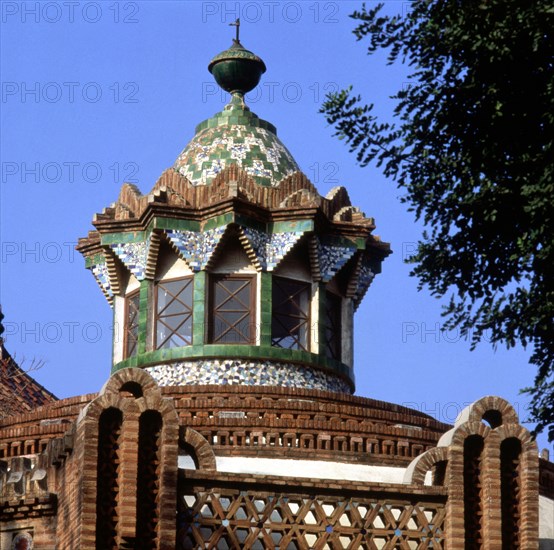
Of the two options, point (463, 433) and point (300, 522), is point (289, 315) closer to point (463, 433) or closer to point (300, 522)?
point (463, 433)

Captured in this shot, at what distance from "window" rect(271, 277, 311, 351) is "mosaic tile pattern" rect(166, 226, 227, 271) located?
101cm

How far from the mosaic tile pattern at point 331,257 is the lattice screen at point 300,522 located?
7073mm

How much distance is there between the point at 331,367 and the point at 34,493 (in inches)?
288

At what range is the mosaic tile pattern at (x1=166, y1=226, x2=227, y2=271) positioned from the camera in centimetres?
2633

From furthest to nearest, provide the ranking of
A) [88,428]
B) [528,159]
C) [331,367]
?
[331,367] → [88,428] → [528,159]

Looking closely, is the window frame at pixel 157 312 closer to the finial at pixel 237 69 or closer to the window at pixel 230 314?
the window at pixel 230 314

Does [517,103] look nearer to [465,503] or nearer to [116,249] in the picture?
[465,503]

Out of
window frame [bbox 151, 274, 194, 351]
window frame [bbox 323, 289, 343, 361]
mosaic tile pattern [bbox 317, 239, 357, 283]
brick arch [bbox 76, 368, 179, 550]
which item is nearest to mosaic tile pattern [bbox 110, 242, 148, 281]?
window frame [bbox 151, 274, 194, 351]

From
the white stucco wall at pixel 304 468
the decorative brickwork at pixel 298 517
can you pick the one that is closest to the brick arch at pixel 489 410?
the decorative brickwork at pixel 298 517

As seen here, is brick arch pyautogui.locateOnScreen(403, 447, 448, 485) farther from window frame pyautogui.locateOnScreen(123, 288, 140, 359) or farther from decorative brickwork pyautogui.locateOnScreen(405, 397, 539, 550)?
window frame pyautogui.locateOnScreen(123, 288, 140, 359)

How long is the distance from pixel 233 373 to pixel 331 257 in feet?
8.26

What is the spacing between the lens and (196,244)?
26469mm

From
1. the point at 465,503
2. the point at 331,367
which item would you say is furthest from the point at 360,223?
the point at 465,503

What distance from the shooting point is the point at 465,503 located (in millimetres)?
20141
